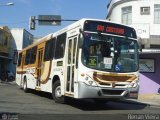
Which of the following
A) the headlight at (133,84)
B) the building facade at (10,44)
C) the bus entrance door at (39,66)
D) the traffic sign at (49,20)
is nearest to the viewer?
the headlight at (133,84)

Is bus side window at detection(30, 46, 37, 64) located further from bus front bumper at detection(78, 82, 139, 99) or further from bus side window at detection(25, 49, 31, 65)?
bus front bumper at detection(78, 82, 139, 99)

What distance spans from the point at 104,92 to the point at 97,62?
1.17 m

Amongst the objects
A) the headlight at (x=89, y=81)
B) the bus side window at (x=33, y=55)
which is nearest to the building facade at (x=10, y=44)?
the bus side window at (x=33, y=55)

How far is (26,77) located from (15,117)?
45.4 feet

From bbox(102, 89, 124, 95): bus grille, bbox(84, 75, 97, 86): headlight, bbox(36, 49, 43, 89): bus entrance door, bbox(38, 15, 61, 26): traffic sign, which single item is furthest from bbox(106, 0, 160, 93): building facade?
bbox(84, 75, 97, 86): headlight

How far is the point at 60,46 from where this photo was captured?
18.0 metres

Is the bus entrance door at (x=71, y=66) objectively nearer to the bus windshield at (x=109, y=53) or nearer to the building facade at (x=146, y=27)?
the bus windshield at (x=109, y=53)

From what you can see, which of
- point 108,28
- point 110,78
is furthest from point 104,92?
point 108,28

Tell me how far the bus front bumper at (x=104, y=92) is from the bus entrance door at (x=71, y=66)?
803mm

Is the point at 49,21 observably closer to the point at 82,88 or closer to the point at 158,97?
the point at 158,97

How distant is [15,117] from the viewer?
1224 cm

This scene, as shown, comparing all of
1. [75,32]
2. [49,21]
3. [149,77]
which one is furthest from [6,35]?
[75,32]

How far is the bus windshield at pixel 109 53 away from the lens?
→ 15.4m

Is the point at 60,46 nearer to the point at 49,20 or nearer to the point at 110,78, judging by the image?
the point at 110,78
